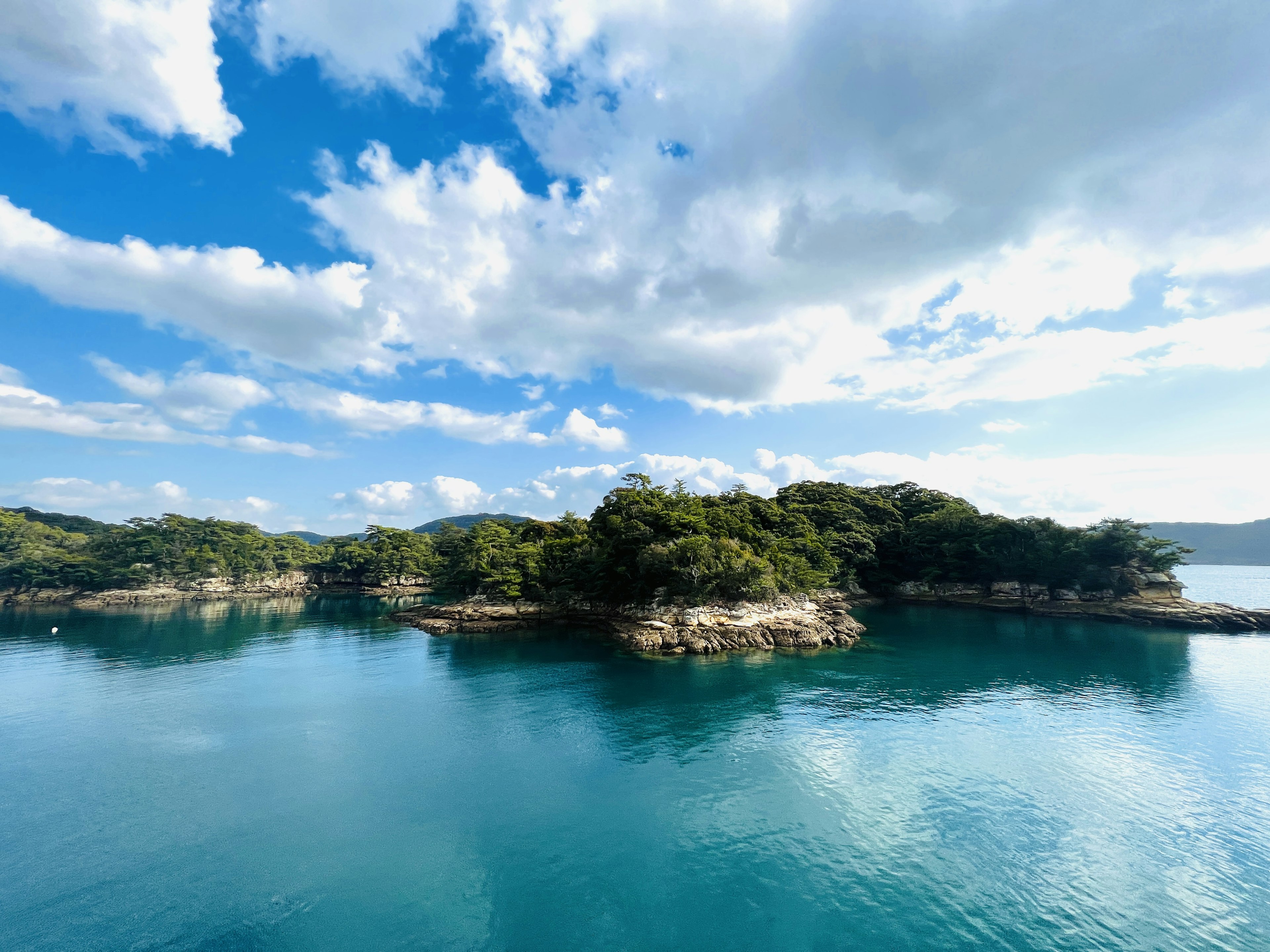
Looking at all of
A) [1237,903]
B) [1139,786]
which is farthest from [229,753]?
[1139,786]

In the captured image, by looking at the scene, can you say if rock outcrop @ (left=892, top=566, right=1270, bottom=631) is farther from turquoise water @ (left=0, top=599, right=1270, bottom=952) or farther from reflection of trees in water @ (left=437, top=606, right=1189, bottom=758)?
turquoise water @ (left=0, top=599, right=1270, bottom=952)

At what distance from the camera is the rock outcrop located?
50.7 m

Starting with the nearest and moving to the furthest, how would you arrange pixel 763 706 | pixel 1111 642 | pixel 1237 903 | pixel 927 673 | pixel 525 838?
1. pixel 1237 903
2. pixel 525 838
3. pixel 763 706
4. pixel 927 673
5. pixel 1111 642

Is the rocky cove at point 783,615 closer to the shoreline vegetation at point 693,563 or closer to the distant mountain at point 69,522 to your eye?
the shoreline vegetation at point 693,563

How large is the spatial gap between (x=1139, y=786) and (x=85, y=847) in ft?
118

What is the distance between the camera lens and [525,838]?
52.7ft

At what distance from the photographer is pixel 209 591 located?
82312 mm

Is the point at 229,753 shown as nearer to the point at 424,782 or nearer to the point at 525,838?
the point at 424,782

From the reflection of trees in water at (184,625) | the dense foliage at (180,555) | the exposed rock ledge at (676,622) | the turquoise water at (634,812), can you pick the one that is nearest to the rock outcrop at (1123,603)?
the exposed rock ledge at (676,622)

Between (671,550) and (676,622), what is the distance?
6394 mm

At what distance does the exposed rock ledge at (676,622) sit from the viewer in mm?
43750

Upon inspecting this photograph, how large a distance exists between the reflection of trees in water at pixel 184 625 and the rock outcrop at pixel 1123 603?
73.4 meters

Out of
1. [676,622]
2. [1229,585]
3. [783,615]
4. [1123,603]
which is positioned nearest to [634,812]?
[676,622]

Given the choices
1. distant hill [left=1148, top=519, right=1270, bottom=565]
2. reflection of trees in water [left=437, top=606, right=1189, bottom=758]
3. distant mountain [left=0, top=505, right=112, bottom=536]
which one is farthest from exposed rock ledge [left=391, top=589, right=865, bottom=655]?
distant hill [left=1148, top=519, right=1270, bottom=565]
